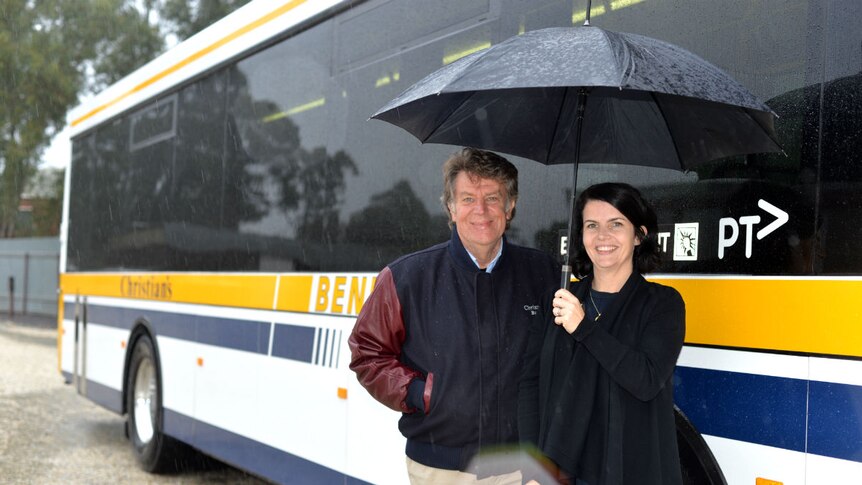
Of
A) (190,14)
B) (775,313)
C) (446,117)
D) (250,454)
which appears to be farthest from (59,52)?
(775,313)

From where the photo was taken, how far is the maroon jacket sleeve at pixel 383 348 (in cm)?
294

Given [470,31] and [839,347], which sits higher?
[470,31]

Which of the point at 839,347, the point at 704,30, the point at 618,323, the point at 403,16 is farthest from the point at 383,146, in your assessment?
the point at 839,347

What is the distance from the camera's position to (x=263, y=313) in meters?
5.65

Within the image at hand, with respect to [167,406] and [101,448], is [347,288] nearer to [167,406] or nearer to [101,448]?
[167,406]

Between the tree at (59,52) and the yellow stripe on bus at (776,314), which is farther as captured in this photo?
the tree at (59,52)

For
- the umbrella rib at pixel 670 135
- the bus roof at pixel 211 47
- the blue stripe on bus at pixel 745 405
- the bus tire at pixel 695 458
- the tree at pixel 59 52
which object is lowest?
the bus tire at pixel 695 458

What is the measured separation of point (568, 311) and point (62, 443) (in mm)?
7459

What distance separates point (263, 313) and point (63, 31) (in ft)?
73.5

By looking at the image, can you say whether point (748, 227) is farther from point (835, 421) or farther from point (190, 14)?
point (190, 14)

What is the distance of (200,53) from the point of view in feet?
22.4

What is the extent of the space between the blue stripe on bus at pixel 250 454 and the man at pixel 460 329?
67.4 inches

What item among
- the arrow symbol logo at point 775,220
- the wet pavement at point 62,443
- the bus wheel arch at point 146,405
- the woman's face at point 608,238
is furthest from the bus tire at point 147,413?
the arrow symbol logo at point 775,220

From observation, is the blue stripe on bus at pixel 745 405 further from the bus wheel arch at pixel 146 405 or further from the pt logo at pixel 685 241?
the bus wheel arch at pixel 146 405
